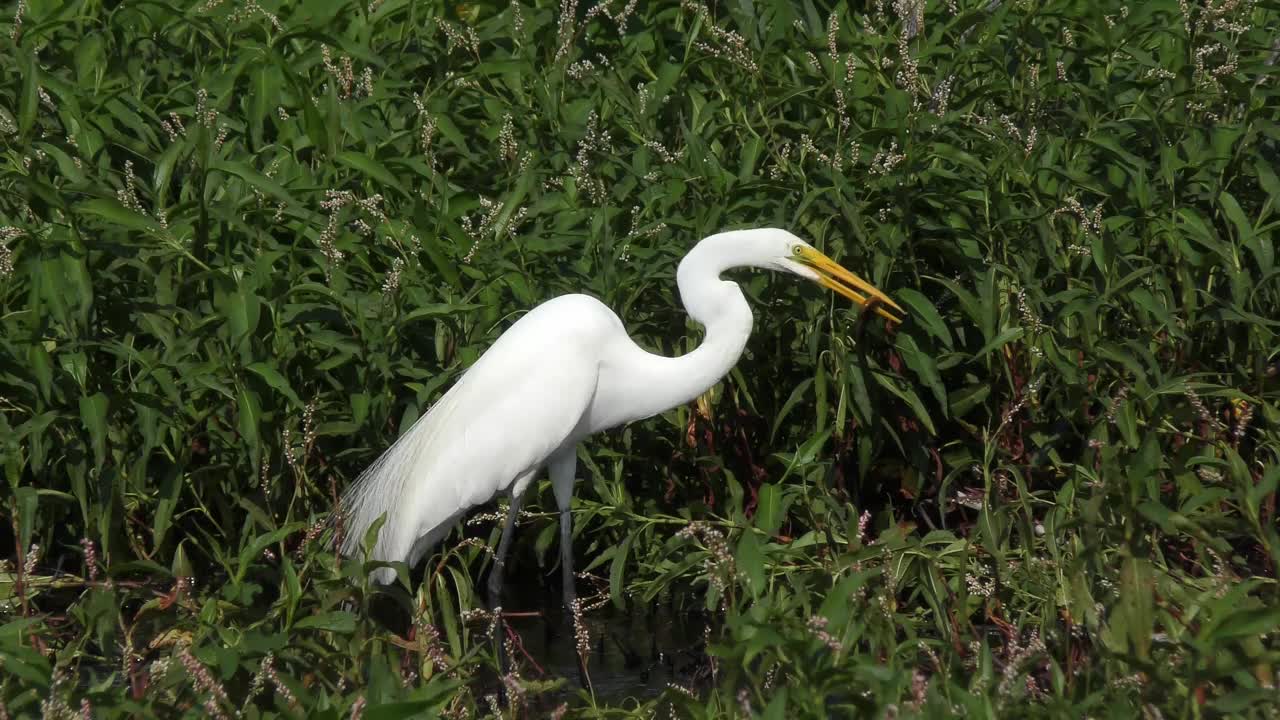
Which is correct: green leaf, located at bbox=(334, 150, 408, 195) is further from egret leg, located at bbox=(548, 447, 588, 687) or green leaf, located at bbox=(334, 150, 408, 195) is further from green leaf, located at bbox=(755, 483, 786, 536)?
green leaf, located at bbox=(755, 483, 786, 536)

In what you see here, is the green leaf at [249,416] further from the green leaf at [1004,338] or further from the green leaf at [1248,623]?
the green leaf at [1248,623]

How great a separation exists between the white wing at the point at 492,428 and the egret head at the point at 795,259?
0.40 meters

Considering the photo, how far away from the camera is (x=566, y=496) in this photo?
13.0 feet

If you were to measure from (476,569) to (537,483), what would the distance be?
34 cm

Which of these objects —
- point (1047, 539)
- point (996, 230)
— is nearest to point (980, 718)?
point (1047, 539)

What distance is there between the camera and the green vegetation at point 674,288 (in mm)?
3580

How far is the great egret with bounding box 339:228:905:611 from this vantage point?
12.2 ft

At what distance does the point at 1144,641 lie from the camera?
2.43m

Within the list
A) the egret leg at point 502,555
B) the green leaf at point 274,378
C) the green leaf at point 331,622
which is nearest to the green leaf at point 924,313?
the egret leg at point 502,555

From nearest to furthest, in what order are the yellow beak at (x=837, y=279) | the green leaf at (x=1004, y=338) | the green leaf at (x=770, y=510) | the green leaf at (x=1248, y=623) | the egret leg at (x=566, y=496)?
1. the green leaf at (x=1248, y=623)
2. the green leaf at (x=770, y=510)
3. the green leaf at (x=1004, y=338)
4. the yellow beak at (x=837, y=279)
5. the egret leg at (x=566, y=496)

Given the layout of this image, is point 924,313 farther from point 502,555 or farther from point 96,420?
point 96,420

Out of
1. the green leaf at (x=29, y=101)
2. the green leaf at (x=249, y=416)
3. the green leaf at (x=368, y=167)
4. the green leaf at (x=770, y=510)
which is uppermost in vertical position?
the green leaf at (x=29, y=101)

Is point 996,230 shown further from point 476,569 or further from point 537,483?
point 476,569

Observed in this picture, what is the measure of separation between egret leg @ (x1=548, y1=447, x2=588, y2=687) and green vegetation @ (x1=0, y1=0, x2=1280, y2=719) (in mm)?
97
